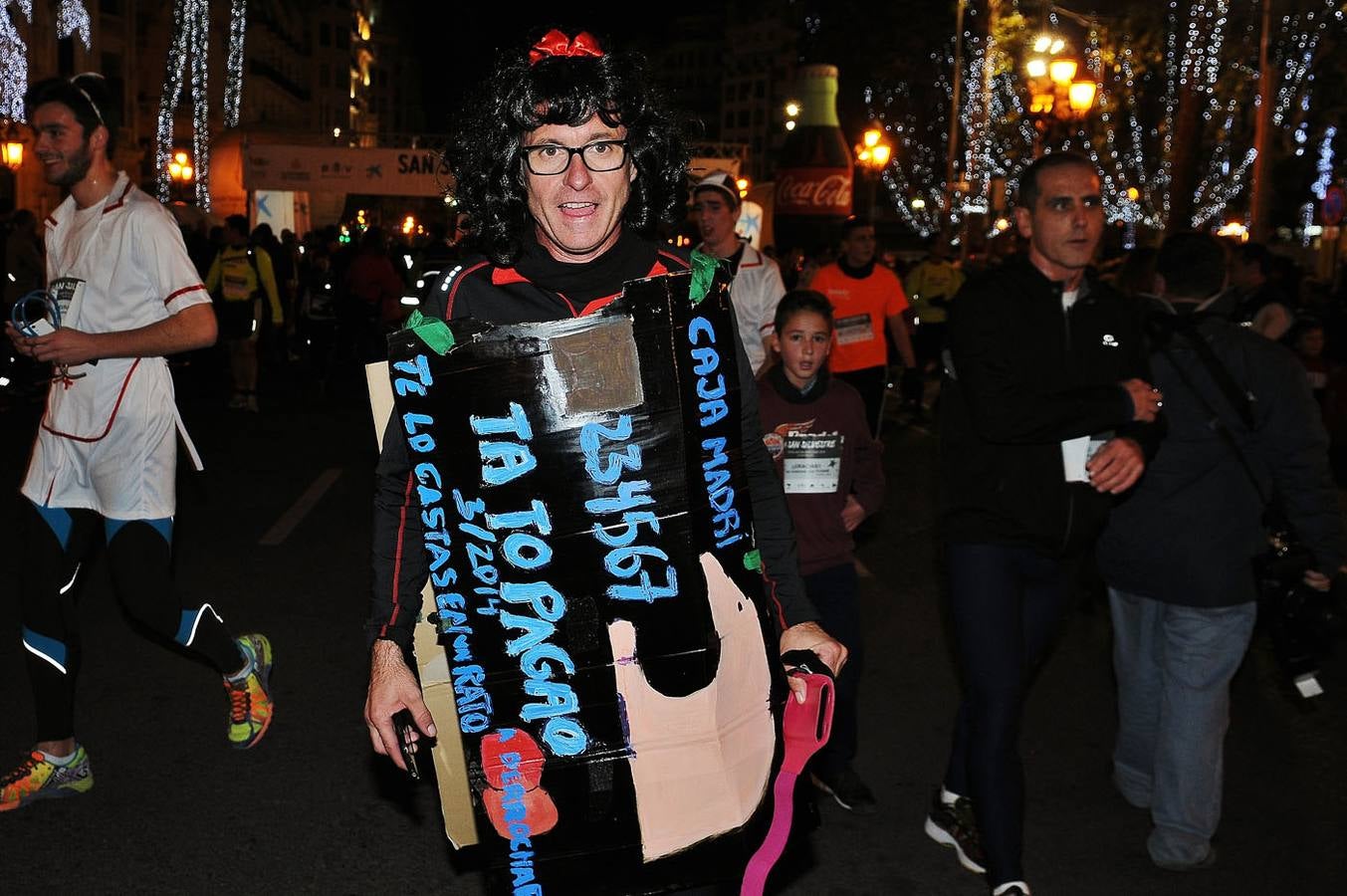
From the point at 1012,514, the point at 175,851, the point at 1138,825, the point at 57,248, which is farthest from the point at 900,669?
the point at 57,248

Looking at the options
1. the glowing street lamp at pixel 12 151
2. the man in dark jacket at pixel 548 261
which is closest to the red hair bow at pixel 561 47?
the man in dark jacket at pixel 548 261

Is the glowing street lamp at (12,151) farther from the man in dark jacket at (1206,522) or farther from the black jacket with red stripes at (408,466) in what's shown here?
the black jacket with red stripes at (408,466)

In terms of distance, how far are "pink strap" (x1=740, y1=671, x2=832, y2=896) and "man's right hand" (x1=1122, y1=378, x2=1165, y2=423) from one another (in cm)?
157

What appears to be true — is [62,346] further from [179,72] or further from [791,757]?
[179,72]

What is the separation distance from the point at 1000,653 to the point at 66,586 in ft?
9.48

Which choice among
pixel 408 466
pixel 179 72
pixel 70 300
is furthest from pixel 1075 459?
pixel 179 72

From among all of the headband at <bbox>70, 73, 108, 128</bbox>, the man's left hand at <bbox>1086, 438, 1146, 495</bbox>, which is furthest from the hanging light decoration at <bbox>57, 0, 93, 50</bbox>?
the man's left hand at <bbox>1086, 438, 1146, 495</bbox>

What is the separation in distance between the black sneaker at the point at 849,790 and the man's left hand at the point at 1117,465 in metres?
1.52

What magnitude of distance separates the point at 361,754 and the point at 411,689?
2730mm

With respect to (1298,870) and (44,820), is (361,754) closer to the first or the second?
(44,820)

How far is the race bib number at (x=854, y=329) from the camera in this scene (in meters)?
9.70

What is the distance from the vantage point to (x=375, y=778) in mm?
4824

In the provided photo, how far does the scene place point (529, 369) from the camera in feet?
7.37

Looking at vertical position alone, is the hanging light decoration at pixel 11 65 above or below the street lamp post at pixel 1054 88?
above
